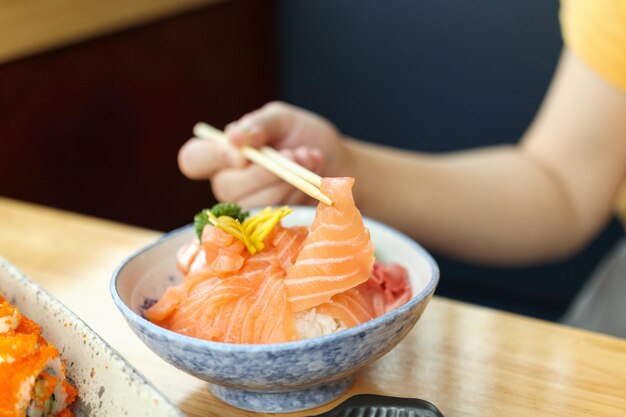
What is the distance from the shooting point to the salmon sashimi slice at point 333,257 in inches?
25.8

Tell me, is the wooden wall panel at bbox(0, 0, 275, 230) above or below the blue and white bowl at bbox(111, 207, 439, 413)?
below

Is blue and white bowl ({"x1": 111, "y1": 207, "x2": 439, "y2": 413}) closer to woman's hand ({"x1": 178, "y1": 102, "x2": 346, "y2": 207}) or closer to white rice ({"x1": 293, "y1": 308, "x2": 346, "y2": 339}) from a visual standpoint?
white rice ({"x1": 293, "y1": 308, "x2": 346, "y2": 339})

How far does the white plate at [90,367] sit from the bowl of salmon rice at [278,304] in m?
0.05

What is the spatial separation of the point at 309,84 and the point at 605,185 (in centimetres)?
140

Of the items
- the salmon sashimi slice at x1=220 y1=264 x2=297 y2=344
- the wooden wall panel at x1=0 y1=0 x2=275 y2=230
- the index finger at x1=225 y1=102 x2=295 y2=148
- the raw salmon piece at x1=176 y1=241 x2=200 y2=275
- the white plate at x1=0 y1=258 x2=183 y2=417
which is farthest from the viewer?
the wooden wall panel at x1=0 y1=0 x2=275 y2=230

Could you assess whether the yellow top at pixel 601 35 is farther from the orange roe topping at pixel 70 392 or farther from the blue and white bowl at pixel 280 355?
the orange roe topping at pixel 70 392

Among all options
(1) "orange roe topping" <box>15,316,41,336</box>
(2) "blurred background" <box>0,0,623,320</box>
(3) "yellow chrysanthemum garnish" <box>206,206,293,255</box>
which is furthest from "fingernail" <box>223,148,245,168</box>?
(2) "blurred background" <box>0,0,623,320</box>

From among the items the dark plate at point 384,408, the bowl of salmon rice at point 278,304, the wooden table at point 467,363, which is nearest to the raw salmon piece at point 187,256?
the bowl of salmon rice at point 278,304

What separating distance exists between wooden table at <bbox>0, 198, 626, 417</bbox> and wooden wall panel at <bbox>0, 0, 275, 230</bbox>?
943 millimetres

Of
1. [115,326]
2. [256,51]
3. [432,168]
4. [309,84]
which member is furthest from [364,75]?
[115,326]

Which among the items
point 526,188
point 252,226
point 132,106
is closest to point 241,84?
point 132,106

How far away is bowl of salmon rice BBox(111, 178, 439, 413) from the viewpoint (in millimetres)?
601

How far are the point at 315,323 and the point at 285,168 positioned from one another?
22cm

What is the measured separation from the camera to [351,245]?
A: 26.1 inches
